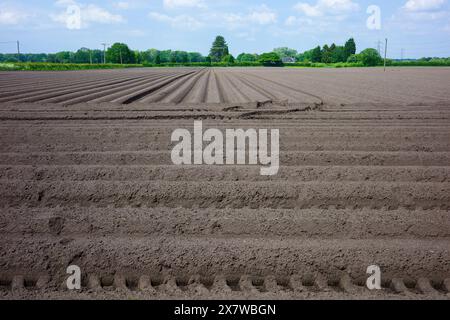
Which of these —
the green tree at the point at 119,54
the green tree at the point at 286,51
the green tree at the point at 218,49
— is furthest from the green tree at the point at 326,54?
the green tree at the point at 286,51

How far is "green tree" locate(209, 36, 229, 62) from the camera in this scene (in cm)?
13712

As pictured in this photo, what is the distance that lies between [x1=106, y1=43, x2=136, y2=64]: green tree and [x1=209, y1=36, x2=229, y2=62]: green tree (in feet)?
136

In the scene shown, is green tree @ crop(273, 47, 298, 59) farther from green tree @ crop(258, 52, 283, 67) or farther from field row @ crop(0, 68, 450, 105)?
field row @ crop(0, 68, 450, 105)

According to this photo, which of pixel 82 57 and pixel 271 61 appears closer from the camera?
pixel 271 61

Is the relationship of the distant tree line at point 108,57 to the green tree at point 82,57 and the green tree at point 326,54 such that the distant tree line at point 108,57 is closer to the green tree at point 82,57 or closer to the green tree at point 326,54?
the green tree at point 82,57

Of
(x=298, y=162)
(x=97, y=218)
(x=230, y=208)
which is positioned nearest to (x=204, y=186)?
(x=230, y=208)

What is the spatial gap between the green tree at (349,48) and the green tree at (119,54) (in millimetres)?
54721

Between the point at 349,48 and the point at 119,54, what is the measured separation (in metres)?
57.9

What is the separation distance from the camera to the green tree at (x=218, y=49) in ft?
450

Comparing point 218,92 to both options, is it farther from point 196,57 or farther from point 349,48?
point 196,57

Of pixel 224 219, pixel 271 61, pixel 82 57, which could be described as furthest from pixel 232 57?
pixel 224 219

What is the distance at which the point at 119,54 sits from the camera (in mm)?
99062
